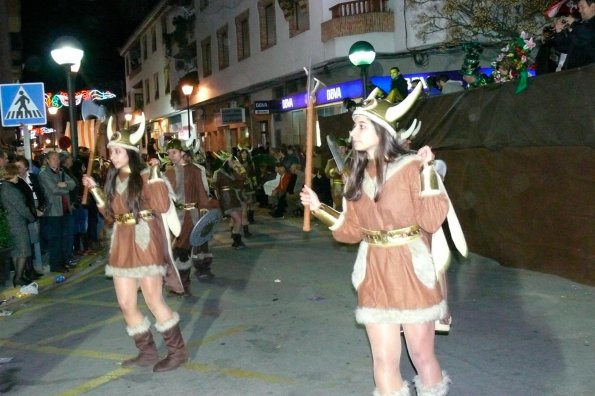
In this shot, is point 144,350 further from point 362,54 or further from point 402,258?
point 362,54

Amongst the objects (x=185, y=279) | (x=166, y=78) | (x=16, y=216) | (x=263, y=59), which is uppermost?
(x=166, y=78)

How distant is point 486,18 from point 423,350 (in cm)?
1298

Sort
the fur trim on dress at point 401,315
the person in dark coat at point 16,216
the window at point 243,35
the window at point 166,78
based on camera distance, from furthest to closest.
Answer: the window at point 166,78, the window at point 243,35, the person in dark coat at point 16,216, the fur trim on dress at point 401,315

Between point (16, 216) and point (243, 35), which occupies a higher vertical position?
point (243, 35)

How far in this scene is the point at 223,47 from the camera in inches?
1255

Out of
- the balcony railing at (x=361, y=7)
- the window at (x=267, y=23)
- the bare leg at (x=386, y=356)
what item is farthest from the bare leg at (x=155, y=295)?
the window at (x=267, y=23)

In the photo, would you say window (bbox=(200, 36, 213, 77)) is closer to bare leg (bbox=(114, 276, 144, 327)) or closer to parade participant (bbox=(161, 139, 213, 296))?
parade participant (bbox=(161, 139, 213, 296))

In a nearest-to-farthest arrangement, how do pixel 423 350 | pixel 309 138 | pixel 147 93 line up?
pixel 423 350 < pixel 309 138 < pixel 147 93

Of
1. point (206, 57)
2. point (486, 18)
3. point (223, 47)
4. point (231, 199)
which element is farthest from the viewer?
point (206, 57)

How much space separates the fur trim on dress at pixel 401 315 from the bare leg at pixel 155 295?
2226 millimetres

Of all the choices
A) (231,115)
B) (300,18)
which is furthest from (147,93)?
(300,18)

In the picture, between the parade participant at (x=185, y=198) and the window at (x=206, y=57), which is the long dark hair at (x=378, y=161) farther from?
the window at (x=206, y=57)

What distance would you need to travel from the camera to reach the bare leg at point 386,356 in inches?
142

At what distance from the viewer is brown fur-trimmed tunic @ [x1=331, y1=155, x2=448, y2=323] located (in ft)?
11.8
